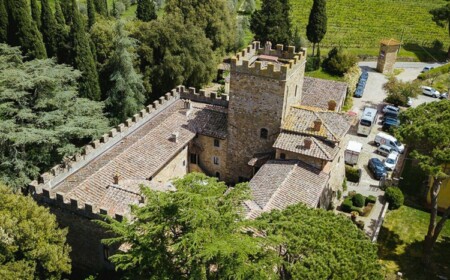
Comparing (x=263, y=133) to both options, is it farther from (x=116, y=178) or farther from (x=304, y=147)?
(x=116, y=178)

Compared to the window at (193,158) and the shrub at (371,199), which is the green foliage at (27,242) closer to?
the window at (193,158)

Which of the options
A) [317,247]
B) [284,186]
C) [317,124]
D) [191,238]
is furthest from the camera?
[317,124]

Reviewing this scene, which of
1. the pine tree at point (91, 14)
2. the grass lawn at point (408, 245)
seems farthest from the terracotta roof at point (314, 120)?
the pine tree at point (91, 14)

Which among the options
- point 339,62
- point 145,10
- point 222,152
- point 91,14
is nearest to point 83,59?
point 91,14

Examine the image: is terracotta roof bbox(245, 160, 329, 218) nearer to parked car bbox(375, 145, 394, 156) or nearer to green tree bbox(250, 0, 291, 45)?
parked car bbox(375, 145, 394, 156)

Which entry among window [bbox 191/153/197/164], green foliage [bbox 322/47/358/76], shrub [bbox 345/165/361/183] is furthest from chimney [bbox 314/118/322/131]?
green foliage [bbox 322/47/358/76]

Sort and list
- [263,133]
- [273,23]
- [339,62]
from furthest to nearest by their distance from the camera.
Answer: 1. [273,23]
2. [339,62]
3. [263,133]
